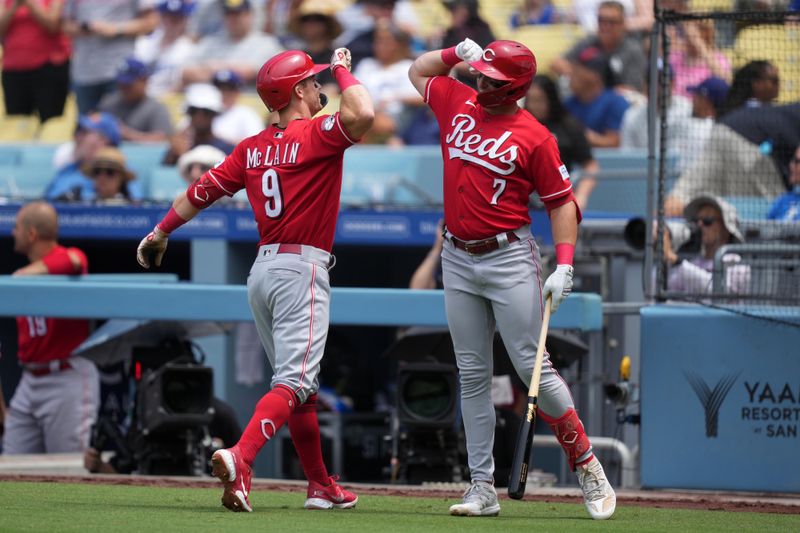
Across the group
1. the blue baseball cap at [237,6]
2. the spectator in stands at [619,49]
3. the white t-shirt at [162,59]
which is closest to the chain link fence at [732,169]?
the spectator in stands at [619,49]

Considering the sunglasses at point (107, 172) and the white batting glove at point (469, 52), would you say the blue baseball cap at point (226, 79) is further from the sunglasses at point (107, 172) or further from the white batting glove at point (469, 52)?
the white batting glove at point (469, 52)

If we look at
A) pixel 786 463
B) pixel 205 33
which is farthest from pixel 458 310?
pixel 205 33

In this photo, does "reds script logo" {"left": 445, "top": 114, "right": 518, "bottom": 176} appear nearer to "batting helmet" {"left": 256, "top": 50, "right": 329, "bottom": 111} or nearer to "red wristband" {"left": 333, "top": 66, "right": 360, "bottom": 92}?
"red wristband" {"left": 333, "top": 66, "right": 360, "bottom": 92}

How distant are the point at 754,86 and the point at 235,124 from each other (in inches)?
208

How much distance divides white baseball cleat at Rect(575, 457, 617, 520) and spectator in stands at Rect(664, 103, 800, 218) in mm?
3634

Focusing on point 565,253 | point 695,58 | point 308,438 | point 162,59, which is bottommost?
point 308,438

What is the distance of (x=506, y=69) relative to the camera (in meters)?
5.45

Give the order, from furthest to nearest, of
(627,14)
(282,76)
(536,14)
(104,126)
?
(536,14) → (627,14) → (104,126) → (282,76)

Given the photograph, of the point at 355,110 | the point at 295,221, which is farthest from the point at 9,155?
the point at 355,110

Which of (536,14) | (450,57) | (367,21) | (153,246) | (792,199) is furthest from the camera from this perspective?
(367,21)

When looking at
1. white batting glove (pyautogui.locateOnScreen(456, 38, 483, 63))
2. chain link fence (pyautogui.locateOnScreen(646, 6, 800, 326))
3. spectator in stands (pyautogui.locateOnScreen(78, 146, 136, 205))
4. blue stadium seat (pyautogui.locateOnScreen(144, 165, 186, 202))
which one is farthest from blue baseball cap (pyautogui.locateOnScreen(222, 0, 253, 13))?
white batting glove (pyautogui.locateOnScreen(456, 38, 483, 63))

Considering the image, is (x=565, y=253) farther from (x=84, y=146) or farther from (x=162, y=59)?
(x=162, y=59)

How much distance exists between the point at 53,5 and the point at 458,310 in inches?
386

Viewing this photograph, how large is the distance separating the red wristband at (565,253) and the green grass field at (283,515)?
1.00 metres
